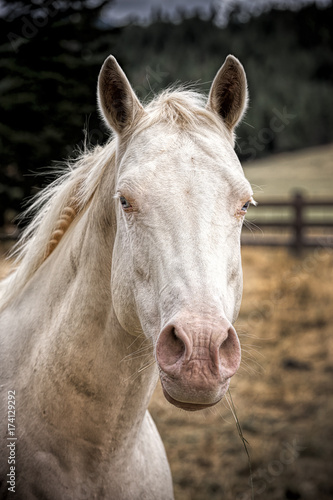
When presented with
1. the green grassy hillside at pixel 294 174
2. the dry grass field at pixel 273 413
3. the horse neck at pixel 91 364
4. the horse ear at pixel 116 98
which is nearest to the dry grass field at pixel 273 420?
the dry grass field at pixel 273 413

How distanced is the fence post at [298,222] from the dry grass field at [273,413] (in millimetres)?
1119

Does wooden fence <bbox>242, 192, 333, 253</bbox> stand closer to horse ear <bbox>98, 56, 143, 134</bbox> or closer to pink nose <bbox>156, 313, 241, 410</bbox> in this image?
horse ear <bbox>98, 56, 143, 134</bbox>

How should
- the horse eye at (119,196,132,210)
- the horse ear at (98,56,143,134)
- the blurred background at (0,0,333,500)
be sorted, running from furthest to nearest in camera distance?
the blurred background at (0,0,333,500) < the horse ear at (98,56,143,134) < the horse eye at (119,196,132,210)

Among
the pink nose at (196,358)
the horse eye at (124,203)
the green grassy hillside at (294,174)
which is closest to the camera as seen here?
the pink nose at (196,358)

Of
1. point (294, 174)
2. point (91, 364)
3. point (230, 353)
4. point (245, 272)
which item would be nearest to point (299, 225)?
point (245, 272)

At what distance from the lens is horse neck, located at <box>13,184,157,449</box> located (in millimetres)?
1787

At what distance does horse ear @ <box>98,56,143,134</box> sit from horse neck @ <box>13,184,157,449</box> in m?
0.37

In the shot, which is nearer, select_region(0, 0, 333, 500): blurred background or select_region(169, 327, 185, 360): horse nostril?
select_region(169, 327, 185, 360): horse nostril

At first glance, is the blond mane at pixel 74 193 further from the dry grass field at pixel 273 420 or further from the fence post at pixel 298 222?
the fence post at pixel 298 222

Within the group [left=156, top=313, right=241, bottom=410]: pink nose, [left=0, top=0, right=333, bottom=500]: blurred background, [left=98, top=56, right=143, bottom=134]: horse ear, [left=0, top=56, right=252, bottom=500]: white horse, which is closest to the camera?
[left=156, top=313, right=241, bottom=410]: pink nose

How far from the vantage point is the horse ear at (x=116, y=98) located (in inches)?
69.2

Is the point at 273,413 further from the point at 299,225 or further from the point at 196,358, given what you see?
the point at 299,225

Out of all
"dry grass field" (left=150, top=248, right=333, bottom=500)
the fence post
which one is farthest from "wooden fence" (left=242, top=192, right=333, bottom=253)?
"dry grass field" (left=150, top=248, right=333, bottom=500)

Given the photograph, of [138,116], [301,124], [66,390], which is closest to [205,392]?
[66,390]
